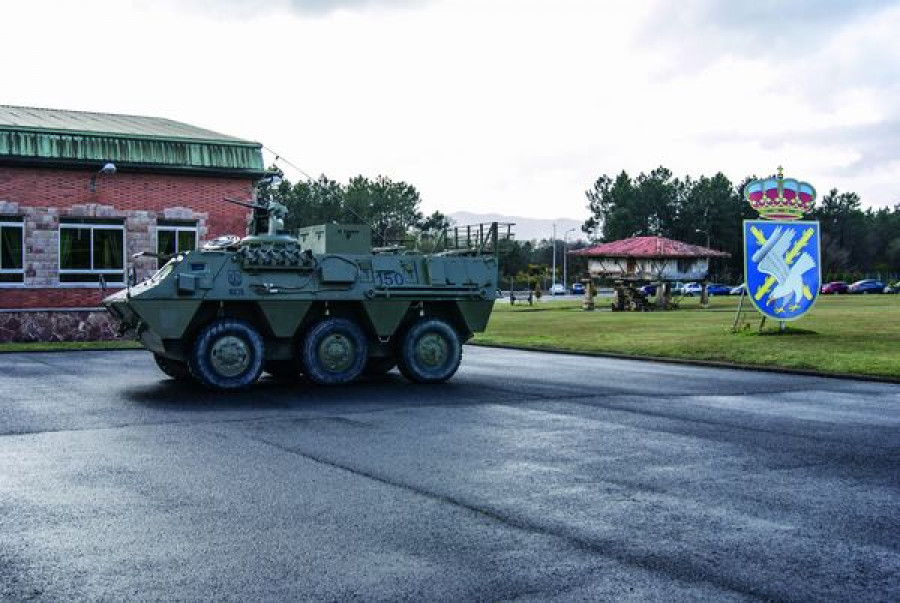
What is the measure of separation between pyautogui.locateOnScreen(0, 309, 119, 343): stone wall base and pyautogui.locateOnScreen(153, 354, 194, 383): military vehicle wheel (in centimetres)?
931

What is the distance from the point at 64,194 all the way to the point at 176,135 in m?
3.44

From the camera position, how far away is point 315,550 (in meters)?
5.59

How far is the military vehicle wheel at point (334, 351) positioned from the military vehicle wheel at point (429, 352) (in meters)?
0.69

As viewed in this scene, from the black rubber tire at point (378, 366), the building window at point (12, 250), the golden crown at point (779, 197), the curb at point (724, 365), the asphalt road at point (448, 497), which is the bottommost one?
the asphalt road at point (448, 497)

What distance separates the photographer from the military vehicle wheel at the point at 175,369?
1509 centimetres

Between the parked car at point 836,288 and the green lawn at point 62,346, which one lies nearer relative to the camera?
the green lawn at point 62,346

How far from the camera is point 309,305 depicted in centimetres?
1430

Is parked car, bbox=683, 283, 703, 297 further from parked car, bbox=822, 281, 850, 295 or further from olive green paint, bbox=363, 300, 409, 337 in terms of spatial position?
olive green paint, bbox=363, 300, 409, 337

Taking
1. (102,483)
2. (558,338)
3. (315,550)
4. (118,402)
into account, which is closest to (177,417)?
(118,402)

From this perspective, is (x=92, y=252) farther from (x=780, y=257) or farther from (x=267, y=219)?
(x=780, y=257)

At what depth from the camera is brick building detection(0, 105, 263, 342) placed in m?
23.8

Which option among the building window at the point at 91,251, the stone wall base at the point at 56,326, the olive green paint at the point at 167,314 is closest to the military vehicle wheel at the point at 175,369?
the olive green paint at the point at 167,314

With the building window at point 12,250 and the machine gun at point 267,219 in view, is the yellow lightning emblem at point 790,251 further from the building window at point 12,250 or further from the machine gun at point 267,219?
the building window at point 12,250

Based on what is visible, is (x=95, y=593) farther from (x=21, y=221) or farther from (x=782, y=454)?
(x=21, y=221)
